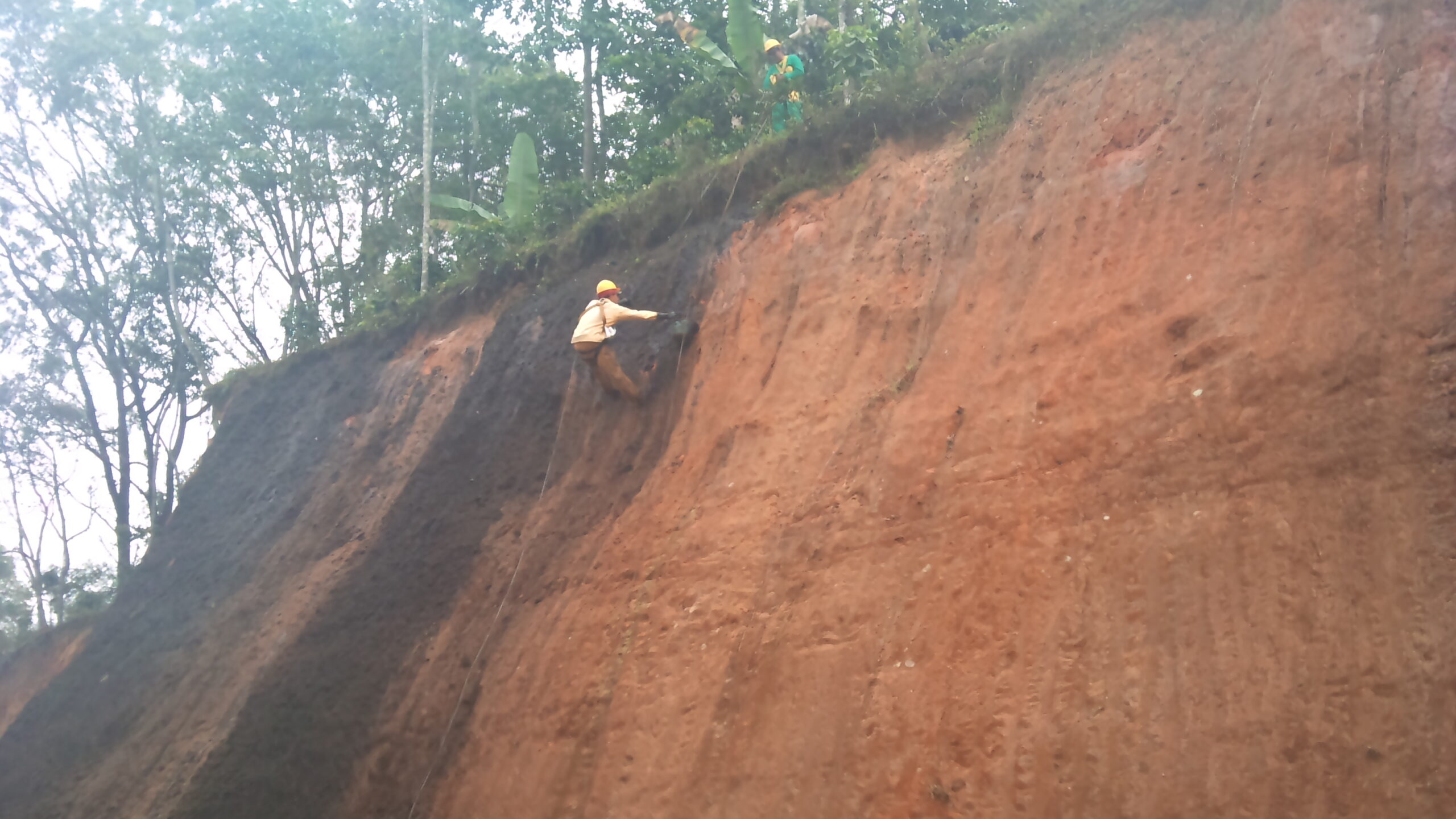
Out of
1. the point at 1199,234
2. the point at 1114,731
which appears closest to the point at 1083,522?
the point at 1114,731

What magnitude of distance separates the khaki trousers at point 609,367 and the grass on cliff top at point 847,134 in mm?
1964

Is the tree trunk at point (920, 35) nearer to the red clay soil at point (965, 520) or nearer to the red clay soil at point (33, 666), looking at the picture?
the red clay soil at point (965, 520)

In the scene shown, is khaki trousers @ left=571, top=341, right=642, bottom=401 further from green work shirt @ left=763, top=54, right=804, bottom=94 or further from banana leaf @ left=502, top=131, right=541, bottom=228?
banana leaf @ left=502, top=131, right=541, bottom=228

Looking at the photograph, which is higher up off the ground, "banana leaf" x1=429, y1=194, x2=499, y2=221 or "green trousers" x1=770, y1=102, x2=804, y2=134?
"banana leaf" x1=429, y1=194, x2=499, y2=221

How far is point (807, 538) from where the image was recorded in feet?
23.7

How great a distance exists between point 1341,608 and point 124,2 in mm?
21079

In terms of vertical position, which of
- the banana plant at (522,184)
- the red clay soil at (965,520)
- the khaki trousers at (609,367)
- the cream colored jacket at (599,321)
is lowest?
the red clay soil at (965,520)

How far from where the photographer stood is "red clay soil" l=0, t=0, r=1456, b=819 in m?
4.91

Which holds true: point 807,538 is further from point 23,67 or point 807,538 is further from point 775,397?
point 23,67

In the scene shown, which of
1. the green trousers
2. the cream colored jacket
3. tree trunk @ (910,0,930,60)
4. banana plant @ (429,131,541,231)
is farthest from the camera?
banana plant @ (429,131,541,231)

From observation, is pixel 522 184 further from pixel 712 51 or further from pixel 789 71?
pixel 789 71

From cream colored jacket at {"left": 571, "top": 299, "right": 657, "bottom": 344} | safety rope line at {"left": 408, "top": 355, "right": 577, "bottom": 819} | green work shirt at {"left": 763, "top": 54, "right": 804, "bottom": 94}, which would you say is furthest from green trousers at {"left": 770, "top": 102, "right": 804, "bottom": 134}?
safety rope line at {"left": 408, "top": 355, "right": 577, "bottom": 819}

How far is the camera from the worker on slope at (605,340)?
9508mm

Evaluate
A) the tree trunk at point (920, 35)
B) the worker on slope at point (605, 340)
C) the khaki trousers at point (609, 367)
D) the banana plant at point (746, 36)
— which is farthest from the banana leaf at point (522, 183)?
the tree trunk at point (920, 35)
